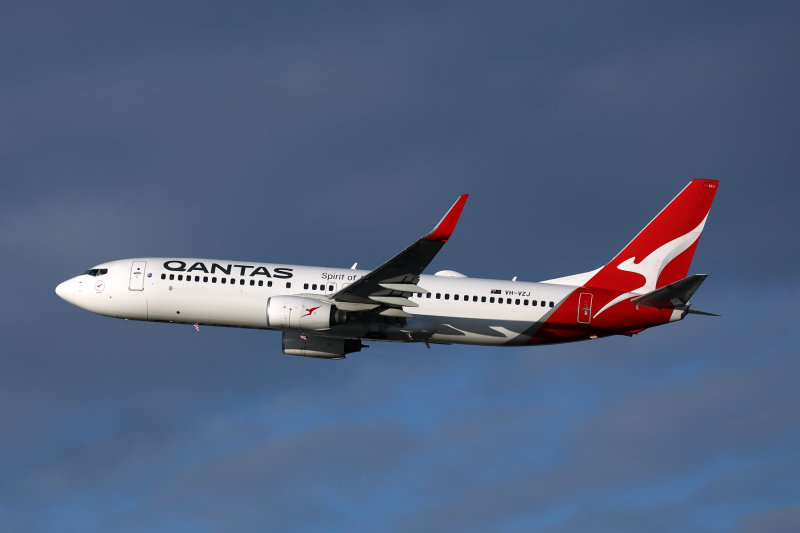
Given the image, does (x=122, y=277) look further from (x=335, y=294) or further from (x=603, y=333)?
(x=603, y=333)

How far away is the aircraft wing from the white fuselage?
1274mm

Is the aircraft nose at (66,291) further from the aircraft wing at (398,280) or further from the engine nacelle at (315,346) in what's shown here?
the aircraft wing at (398,280)

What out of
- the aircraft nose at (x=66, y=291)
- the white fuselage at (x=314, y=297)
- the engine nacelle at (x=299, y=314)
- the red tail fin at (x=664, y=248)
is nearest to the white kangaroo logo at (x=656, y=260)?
the red tail fin at (x=664, y=248)

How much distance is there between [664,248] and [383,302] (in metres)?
16.9

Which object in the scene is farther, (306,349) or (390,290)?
(306,349)

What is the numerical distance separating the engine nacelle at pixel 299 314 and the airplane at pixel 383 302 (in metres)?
0.05

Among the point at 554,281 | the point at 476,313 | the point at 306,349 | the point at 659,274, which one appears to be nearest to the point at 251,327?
the point at 306,349

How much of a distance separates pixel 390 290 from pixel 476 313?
509 centimetres

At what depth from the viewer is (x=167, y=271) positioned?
63125mm

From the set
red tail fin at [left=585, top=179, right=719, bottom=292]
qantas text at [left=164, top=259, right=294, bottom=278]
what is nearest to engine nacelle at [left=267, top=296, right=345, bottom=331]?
qantas text at [left=164, top=259, right=294, bottom=278]

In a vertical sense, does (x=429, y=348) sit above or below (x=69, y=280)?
below

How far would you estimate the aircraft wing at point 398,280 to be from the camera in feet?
178

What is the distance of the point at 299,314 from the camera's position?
5962 cm

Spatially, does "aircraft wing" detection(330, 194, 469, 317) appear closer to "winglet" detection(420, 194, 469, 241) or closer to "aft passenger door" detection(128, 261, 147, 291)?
"winglet" detection(420, 194, 469, 241)
